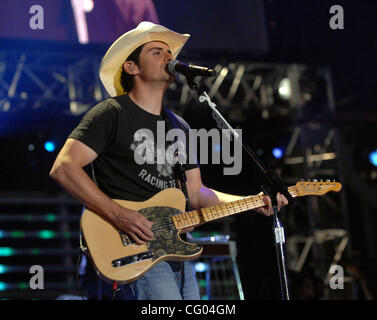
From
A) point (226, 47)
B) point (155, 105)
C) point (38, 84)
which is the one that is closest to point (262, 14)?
point (226, 47)

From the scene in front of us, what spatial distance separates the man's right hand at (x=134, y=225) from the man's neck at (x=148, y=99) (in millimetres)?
769

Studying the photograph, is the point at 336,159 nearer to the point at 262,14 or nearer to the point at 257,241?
the point at 257,241

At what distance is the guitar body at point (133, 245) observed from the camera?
2.86 m

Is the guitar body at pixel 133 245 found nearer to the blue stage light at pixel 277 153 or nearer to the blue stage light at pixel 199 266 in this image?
the blue stage light at pixel 199 266

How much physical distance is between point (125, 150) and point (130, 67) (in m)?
0.71

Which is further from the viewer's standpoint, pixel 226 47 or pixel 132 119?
pixel 226 47

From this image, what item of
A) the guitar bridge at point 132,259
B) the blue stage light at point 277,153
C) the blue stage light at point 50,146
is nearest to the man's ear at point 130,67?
the guitar bridge at point 132,259

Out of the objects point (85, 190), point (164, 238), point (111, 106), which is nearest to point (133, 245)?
point (164, 238)

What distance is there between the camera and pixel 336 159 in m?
10.1

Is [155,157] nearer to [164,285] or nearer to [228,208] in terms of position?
[228,208]

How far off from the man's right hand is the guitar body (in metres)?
0.04

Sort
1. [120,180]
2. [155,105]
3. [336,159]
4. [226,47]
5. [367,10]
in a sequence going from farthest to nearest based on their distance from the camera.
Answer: [336,159] → [367,10] → [226,47] → [155,105] → [120,180]

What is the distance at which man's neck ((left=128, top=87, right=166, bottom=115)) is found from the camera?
134 inches
